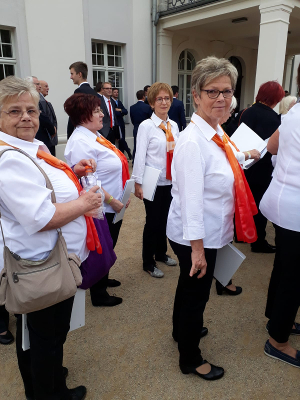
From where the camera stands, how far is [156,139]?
2906 millimetres

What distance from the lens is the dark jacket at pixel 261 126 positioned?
3.33m

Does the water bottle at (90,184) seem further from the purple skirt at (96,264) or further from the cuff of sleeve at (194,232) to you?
the cuff of sleeve at (194,232)

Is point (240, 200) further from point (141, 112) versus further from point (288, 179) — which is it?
point (141, 112)

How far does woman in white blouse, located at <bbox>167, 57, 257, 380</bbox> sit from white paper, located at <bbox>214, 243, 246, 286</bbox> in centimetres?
15

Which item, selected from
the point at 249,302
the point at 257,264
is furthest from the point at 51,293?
the point at 257,264

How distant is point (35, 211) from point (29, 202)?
0.15 feet

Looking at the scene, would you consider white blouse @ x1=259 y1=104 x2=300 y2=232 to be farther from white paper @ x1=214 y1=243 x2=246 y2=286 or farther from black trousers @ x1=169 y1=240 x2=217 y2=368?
black trousers @ x1=169 y1=240 x2=217 y2=368

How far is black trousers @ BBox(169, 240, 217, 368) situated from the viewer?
1792 millimetres

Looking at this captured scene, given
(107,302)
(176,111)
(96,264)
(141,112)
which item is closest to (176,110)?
(176,111)

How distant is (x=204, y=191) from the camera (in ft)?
5.54

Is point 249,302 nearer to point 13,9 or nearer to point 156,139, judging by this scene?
point 156,139

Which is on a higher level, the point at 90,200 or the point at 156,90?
the point at 156,90

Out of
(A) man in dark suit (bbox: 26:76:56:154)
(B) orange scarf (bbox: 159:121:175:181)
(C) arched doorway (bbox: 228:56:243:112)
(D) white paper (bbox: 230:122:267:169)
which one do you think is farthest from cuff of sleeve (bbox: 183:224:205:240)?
(C) arched doorway (bbox: 228:56:243:112)

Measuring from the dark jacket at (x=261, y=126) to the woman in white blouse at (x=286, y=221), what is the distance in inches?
53.5
